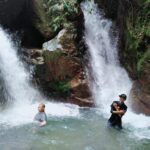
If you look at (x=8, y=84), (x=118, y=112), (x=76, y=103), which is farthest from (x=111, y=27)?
(x=118, y=112)

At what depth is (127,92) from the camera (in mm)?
14070

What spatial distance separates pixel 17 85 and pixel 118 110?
4308 mm

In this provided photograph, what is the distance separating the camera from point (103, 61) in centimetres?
1490

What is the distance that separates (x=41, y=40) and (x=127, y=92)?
11.8 ft

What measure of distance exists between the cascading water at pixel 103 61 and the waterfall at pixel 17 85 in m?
1.25

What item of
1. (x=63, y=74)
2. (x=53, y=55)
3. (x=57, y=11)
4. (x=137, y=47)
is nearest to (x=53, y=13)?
(x=57, y=11)

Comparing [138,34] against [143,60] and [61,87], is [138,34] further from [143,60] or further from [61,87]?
[61,87]

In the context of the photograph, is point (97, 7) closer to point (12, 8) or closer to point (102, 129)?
point (12, 8)

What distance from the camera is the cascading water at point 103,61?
14.1m

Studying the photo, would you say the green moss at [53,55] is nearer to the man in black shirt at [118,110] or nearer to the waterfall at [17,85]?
the waterfall at [17,85]

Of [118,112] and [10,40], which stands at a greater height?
[10,40]

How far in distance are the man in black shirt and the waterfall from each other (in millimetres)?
2004

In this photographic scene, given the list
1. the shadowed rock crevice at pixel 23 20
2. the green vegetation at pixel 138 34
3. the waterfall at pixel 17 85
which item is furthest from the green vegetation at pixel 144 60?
the shadowed rock crevice at pixel 23 20

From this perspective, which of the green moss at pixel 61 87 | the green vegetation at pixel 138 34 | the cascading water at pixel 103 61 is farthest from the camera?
the cascading water at pixel 103 61
